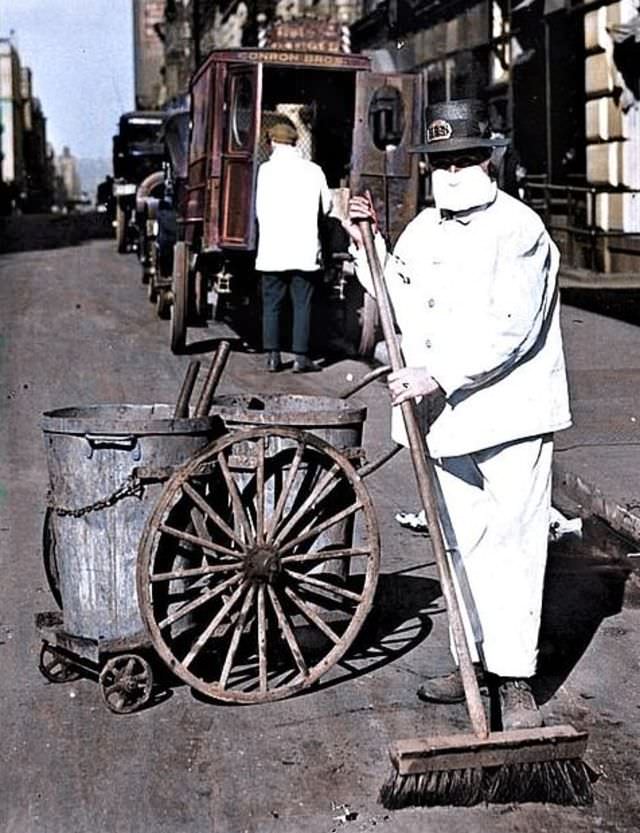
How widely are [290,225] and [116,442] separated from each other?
26.4 feet

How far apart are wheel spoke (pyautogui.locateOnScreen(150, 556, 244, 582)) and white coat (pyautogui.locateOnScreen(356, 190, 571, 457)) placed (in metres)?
0.77

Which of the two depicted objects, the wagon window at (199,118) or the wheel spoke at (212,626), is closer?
the wheel spoke at (212,626)

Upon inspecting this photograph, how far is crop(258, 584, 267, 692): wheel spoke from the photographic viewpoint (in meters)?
5.26

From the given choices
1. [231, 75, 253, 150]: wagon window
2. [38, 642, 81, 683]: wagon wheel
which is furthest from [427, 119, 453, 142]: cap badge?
[231, 75, 253, 150]: wagon window

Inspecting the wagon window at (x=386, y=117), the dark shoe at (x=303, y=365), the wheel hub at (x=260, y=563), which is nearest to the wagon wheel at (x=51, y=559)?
the wheel hub at (x=260, y=563)

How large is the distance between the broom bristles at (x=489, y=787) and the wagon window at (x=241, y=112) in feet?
33.5

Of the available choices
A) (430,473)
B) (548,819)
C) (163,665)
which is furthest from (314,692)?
(548,819)

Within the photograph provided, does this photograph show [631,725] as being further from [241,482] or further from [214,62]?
[214,62]

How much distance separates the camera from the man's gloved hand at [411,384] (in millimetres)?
4918

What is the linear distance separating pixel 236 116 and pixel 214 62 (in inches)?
20.8

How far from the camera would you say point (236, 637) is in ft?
17.3

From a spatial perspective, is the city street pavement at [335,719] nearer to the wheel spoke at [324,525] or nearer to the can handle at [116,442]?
the wheel spoke at [324,525]

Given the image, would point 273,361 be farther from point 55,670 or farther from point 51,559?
point 55,670

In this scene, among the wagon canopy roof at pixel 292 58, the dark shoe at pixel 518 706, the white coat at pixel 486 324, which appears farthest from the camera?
the wagon canopy roof at pixel 292 58
